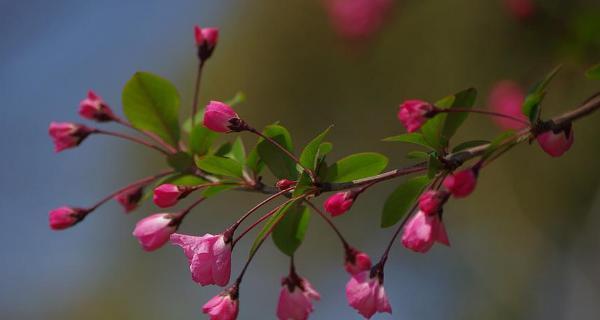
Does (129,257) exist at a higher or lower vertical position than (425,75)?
lower

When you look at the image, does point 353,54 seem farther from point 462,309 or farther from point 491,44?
point 462,309

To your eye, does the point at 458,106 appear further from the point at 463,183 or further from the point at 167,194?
the point at 167,194

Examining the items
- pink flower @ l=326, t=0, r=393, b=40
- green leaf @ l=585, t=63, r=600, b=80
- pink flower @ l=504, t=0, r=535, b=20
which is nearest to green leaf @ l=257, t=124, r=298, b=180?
green leaf @ l=585, t=63, r=600, b=80

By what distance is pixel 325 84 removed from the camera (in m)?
3.69

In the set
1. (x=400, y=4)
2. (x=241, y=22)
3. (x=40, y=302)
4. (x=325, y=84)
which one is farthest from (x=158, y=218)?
(x=40, y=302)

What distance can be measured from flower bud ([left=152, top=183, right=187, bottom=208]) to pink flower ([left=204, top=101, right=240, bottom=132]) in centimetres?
6

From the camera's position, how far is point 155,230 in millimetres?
598

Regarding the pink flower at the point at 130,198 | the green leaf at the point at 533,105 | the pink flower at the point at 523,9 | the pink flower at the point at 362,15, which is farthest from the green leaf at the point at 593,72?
the pink flower at the point at 362,15

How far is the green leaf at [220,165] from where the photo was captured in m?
0.55

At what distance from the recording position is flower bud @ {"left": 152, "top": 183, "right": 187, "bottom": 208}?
21.9 inches

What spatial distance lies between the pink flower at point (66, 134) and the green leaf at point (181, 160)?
0.15 meters

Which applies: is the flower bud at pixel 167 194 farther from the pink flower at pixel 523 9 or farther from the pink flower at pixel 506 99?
the pink flower at pixel 506 99

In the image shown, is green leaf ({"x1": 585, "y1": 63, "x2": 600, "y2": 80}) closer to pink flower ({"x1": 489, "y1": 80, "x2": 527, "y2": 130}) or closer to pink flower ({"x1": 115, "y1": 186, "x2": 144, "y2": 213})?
pink flower ({"x1": 115, "y1": 186, "x2": 144, "y2": 213})

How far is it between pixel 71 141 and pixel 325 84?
9.91 feet
